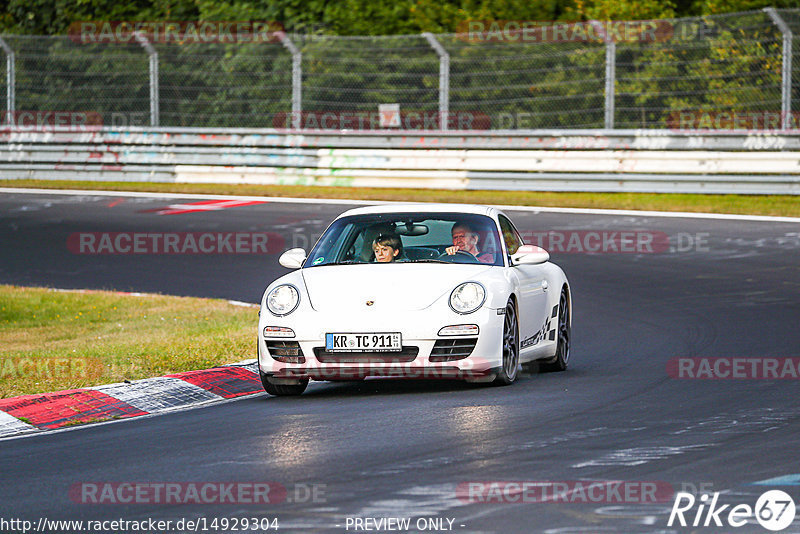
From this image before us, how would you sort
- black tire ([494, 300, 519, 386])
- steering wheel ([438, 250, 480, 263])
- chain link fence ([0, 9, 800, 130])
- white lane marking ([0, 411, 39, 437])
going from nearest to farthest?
1. white lane marking ([0, 411, 39, 437])
2. black tire ([494, 300, 519, 386])
3. steering wheel ([438, 250, 480, 263])
4. chain link fence ([0, 9, 800, 130])

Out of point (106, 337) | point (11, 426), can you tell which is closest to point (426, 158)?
point (106, 337)

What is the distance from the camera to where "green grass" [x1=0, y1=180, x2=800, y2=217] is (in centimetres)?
2170

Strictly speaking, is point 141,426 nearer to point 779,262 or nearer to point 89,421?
point 89,421

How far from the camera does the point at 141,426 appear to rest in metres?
8.27

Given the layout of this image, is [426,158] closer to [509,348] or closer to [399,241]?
[399,241]

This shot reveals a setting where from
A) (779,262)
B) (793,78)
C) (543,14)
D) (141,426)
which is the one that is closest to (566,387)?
(141,426)

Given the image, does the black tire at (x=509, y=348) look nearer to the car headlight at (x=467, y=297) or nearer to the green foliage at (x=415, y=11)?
the car headlight at (x=467, y=297)

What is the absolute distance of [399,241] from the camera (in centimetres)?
1009

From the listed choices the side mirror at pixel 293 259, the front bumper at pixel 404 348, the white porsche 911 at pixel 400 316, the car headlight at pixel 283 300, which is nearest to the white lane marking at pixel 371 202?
the white porsche 911 at pixel 400 316

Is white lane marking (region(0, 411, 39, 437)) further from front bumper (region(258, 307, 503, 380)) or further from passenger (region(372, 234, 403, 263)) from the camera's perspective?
passenger (region(372, 234, 403, 263))

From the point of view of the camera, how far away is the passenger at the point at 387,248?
9.99 metres

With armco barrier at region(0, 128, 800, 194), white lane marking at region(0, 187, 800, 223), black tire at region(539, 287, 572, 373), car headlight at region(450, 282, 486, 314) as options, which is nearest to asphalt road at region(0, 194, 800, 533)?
black tire at region(539, 287, 572, 373)

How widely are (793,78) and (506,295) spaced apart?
43.8ft

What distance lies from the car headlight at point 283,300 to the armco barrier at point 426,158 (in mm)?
13749
